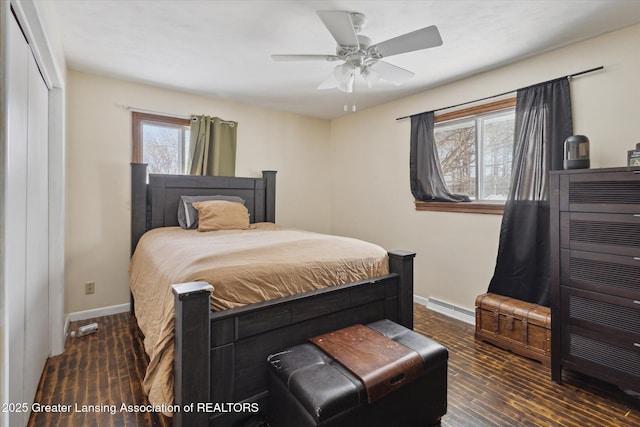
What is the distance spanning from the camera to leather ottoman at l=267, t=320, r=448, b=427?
132 centimetres

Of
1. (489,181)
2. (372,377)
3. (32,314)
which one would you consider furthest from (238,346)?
(489,181)

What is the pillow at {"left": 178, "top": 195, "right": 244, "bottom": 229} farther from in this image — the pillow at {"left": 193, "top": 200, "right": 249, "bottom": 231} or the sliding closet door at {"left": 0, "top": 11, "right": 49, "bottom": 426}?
the sliding closet door at {"left": 0, "top": 11, "right": 49, "bottom": 426}

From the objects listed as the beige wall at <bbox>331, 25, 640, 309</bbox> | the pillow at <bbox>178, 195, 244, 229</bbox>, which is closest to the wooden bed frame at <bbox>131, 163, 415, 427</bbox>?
the beige wall at <bbox>331, 25, 640, 309</bbox>

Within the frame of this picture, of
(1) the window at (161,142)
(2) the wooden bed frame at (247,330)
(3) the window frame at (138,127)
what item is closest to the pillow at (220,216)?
(1) the window at (161,142)

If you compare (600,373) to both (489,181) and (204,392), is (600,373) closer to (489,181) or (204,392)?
(489,181)

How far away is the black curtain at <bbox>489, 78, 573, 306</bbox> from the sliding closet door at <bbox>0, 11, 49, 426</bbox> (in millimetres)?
3353

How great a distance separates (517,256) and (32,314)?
3.64m

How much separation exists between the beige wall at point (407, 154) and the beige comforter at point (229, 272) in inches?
54.7

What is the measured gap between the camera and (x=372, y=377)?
143 centimetres

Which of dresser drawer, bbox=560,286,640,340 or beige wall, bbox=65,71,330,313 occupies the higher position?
beige wall, bbox=65,71,330,313

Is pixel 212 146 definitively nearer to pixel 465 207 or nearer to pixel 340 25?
pixel 340 25

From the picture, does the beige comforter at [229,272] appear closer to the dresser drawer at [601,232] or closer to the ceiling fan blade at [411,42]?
the dresser drawer at [601,232]

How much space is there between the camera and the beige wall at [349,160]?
7.83 ft

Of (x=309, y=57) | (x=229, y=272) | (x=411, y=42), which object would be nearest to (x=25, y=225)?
(x=229, y=272)
